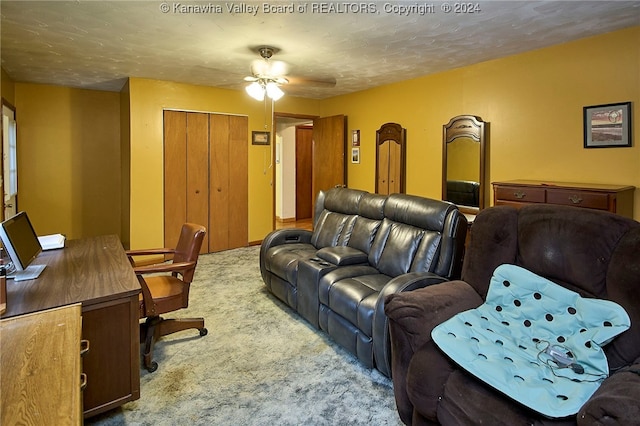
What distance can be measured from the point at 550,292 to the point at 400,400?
2.88ft

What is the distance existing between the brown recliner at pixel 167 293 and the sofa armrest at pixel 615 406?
2299 millimetres

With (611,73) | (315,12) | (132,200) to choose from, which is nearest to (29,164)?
(132,200)

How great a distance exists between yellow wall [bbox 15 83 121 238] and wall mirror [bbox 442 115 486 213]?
479cm

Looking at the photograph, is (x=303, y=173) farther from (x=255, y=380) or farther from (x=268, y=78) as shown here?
(x=255, y=380)

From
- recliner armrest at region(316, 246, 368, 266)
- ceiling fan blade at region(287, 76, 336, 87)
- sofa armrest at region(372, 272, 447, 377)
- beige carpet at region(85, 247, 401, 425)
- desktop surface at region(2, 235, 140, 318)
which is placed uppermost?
ceiling fan blade at region(287, 76, 336, 87)

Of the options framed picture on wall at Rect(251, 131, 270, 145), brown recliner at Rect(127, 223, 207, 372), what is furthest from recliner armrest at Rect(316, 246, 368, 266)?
framed picture on wall at Rect(251, 131, 270, 145)

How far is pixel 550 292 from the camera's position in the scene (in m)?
1.83

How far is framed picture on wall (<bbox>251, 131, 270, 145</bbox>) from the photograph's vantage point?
602cm

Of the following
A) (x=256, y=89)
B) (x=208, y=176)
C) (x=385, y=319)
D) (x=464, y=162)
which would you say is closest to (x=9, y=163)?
(x=208, y=176)

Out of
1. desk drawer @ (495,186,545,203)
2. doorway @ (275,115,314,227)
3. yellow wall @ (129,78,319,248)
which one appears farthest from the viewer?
doorway @ (275,115,314,227)

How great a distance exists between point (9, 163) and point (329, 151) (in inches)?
171

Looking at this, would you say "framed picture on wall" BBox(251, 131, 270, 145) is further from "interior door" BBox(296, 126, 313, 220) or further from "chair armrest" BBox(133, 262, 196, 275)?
"chair armrest" BBox(133, 262, 196, 275)

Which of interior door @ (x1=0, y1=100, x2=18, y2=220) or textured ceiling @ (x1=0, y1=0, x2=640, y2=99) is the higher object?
textured ceiling @ (x1=0, y1=0, x2=640, y2=99)

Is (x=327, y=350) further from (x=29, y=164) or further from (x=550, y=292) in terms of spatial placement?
(x=29, y=164)
